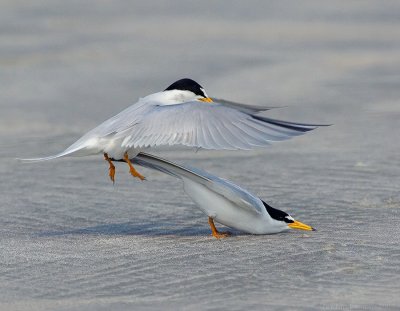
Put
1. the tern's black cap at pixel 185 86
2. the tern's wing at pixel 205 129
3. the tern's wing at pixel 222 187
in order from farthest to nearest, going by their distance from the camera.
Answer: the tern's black cap at pixel 185 86
the tern's wing at pixel 222 187
the tern's wing at pixel 205 129

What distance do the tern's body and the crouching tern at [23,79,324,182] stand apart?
7.9 inches

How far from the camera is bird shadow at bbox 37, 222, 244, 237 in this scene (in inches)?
219

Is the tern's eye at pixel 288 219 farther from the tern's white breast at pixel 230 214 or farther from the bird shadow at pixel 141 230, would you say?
the bird shadow at pixel 141 230

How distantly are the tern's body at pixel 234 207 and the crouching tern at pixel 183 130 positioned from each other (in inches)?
7.9

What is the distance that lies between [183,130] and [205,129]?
11 centimetres

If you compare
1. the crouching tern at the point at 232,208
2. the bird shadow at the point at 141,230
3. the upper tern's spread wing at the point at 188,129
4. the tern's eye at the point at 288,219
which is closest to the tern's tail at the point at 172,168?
the crouching tern at the point at 232,208

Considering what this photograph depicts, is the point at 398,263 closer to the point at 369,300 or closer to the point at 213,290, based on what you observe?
the point at 369,300

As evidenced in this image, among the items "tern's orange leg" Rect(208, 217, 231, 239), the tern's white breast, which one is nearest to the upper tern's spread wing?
the tern's white breast

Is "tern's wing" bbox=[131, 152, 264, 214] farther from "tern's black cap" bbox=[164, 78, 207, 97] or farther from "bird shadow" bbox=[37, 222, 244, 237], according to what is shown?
"tern's black cap" bbox=[164, 78, 207, 97]

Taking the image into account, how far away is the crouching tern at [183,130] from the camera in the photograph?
16.8ft

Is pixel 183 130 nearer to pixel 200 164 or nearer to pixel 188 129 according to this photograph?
pixel 188 129

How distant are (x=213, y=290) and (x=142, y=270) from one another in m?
0.47

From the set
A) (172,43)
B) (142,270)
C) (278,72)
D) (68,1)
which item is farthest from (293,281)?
(68,1)

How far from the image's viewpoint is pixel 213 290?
4.46m
